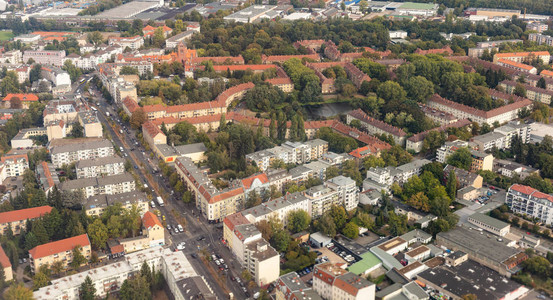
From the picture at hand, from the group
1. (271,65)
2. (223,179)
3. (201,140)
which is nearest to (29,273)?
(223,179)

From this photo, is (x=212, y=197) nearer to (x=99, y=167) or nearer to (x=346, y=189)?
(x=346, y=189)

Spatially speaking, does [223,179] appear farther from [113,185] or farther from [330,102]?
[330,102]

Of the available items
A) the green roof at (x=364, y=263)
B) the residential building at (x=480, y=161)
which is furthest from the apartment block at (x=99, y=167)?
the residential building at (x=480, y=161)

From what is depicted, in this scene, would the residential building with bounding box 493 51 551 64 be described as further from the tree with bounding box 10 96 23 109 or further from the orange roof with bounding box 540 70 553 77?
the tree with bounding box 10 96 23 109

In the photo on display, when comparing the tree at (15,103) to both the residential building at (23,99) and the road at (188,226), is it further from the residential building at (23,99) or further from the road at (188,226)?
the road at (188,226)

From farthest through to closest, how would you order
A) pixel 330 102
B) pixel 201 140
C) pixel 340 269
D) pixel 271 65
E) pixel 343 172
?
pixel 271 65 → pixel 330 102 → pixel 201 140 → pixel 343 172 → pixel 340 269

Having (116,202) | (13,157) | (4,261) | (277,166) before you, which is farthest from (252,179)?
(13,157)
